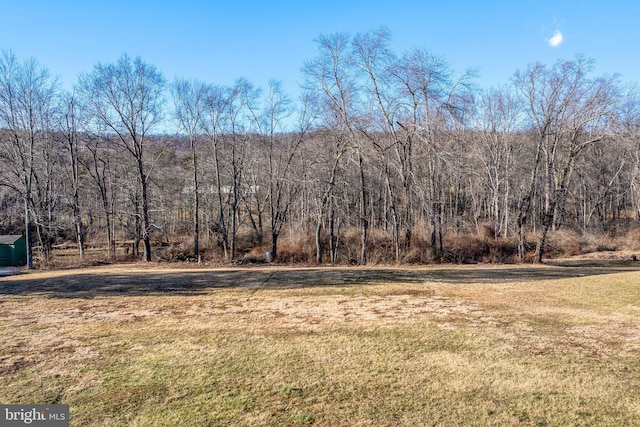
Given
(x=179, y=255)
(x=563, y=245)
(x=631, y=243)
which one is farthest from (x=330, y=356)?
(x=631, y=243)

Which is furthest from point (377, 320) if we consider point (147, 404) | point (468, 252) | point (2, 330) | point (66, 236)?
point (66, 236)

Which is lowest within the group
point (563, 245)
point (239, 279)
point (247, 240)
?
point (563, 245)

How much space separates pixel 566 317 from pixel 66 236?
135 feet

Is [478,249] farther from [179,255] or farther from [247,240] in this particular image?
[179,255]

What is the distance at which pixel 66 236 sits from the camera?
Result: 38094mm

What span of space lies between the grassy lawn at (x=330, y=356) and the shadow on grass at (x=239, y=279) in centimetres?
56

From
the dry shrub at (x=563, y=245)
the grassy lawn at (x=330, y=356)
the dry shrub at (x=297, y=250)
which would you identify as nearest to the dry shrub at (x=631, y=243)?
the dry shrub at (x=563, y=245)

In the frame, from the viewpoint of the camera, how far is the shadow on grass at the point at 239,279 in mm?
12781

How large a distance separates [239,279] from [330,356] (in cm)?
905

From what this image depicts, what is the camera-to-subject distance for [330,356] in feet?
20.9

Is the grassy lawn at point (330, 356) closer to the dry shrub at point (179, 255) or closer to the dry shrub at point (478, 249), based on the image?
the dry shrub at point (478, 249)

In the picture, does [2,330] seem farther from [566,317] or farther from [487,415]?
[566,317]

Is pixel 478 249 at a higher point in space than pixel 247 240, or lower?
lower

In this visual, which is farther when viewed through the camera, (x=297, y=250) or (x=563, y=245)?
(x=563, y=245)
